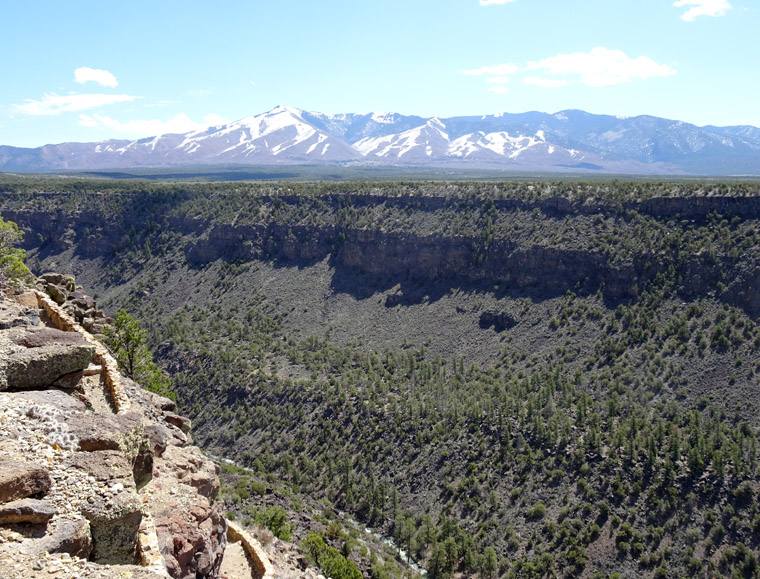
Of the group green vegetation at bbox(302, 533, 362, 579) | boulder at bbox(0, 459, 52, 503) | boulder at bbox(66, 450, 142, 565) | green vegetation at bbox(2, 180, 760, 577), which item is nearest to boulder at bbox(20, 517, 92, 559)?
boulder at bbox(66, 450, 142, 565)

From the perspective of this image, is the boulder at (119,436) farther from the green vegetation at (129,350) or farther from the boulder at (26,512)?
the green vegetation at (129,350)

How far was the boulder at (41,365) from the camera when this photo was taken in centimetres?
1410

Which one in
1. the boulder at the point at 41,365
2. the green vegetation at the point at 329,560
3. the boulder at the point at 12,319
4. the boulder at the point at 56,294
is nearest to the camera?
the boulder at the point at 41,365

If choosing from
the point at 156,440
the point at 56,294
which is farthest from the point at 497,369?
the point at 156,440

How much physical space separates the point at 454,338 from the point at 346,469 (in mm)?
19681

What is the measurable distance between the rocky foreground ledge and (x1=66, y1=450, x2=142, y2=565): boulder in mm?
20

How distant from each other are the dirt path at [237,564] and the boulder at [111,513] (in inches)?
235

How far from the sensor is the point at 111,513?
1085cm

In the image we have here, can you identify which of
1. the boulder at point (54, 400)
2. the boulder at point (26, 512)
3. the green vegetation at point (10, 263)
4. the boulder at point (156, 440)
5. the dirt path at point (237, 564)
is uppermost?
the green vegetation at point (10, 263)

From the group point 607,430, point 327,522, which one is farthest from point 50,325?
point 607,430

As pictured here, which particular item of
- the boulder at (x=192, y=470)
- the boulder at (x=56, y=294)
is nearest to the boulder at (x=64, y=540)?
the boulder at (x=192, y=470)

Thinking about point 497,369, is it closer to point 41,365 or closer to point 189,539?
point 189,539

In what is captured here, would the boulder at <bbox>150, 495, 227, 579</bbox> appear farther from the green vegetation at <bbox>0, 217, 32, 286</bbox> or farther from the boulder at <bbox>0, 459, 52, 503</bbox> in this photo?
the green vegetation at <bbox>0, 217, 32, 286</bbox>

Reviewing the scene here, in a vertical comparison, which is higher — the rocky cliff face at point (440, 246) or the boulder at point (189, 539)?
the rocky cliff face at point (440, 246)
